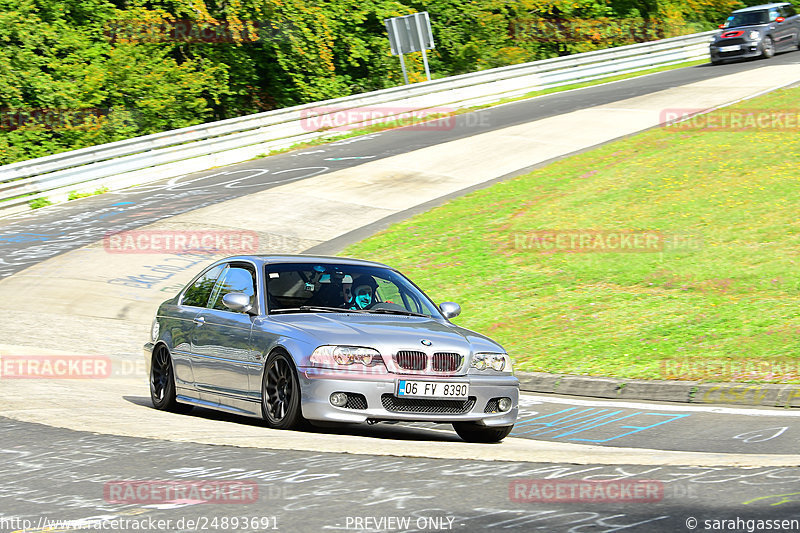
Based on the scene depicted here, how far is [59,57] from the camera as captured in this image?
3709 cm

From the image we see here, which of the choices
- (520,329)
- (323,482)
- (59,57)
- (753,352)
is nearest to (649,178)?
(520,329)

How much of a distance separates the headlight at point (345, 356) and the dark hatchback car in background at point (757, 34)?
Answer: 33.8 metres

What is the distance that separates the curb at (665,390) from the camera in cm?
980

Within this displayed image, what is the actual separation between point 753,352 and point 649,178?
10.1 m

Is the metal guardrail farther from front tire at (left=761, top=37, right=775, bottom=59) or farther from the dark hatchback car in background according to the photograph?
front tire at (left=761, top=37, right=775, bottom=59)

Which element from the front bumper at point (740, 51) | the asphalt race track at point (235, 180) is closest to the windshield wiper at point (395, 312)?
the asphalt race track at point (235, 180)

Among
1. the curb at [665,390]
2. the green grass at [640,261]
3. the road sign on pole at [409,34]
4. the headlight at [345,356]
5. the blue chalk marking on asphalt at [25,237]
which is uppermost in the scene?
the road sign on pole at [409,34]

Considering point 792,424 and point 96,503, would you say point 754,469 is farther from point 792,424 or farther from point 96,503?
point 96,503

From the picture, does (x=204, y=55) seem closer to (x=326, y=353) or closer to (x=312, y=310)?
(x=312, y=310)

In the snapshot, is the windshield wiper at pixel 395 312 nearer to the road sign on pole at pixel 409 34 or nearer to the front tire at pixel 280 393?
the front tire at pixel 280 393

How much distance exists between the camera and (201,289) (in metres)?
9.95

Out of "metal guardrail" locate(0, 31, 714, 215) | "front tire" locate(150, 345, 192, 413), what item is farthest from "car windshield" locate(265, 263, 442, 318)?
"metal guardrail" locate(0, 31, 714, 215)

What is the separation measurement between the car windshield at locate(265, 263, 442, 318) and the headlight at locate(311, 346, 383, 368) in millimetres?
903

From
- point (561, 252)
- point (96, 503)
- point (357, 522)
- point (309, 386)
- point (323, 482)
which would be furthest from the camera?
point (561, 252)
